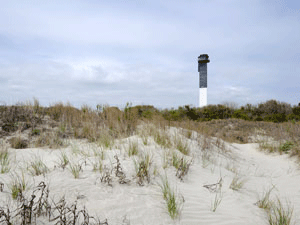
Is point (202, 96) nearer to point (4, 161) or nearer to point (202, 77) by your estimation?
point (202, 77)

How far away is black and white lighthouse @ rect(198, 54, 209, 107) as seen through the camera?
21566 millimetres

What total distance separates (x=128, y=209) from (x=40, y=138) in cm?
486

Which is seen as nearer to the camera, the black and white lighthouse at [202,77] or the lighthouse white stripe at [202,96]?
the lighthouse white stripe at [202,96]

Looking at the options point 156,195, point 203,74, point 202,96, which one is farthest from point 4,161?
point 203,74

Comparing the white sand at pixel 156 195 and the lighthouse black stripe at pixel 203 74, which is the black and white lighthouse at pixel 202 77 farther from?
the white sand at pixel 156 195

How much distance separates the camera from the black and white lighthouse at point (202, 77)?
21.6 meters

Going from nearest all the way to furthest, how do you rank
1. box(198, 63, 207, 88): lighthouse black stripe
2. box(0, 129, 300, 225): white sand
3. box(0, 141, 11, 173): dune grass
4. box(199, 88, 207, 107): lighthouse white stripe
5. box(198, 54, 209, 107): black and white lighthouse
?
box(0, 129, 300, 225): white sand → box(0, 141, 11, 173): dune grass → box(199, 88, 207, 107): lighthouse white stripe → box(198, 54, 209, 107): black and white lighthouse → box(198, 63, 207, 88): lighthouse black stripe

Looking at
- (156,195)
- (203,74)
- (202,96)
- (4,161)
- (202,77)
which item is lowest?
(156,195)

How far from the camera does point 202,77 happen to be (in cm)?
2205

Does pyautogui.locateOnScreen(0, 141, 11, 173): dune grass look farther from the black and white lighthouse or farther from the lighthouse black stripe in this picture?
the lighthouse black stripe

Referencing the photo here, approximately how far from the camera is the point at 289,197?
12.4 feet

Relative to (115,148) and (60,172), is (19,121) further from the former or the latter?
(60,172)

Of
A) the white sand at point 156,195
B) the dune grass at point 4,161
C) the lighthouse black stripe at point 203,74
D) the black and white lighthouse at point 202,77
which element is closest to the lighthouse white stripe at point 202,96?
the black and white lighthouse at point 202,77

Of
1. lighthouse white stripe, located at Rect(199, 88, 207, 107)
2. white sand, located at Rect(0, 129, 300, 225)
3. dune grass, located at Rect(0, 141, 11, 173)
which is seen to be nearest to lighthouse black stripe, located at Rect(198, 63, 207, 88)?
lighthouse white stripe, located at Rect(199, 88, 207, 107)
